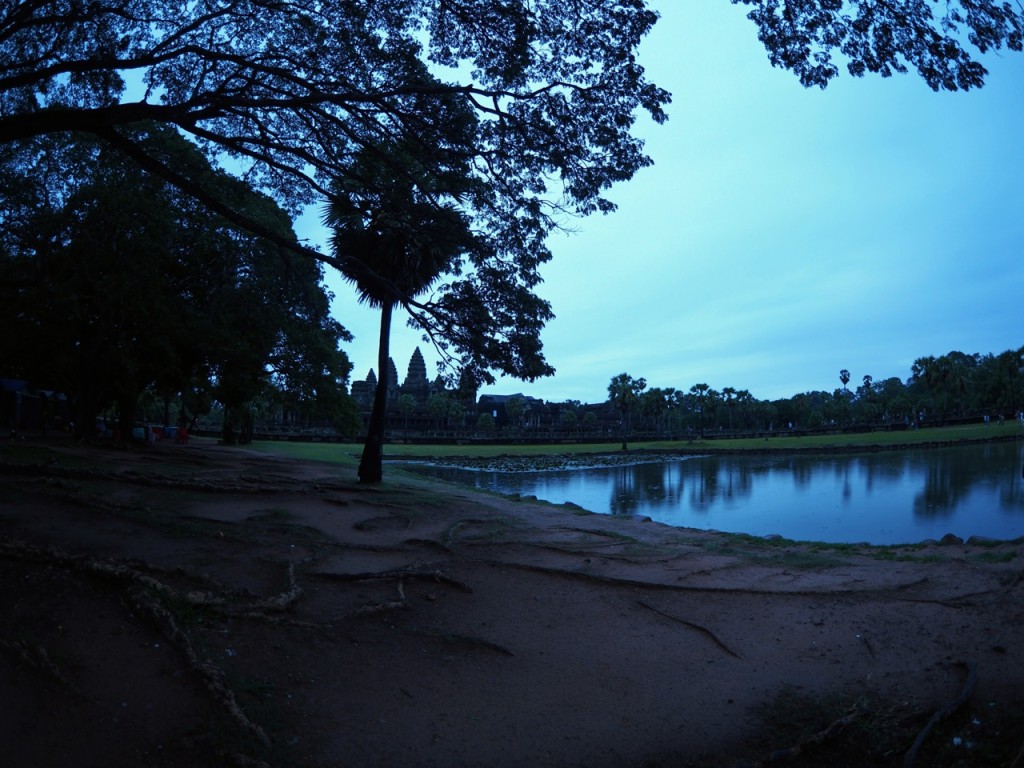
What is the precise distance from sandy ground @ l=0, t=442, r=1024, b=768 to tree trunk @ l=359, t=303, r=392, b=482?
8.50 meters

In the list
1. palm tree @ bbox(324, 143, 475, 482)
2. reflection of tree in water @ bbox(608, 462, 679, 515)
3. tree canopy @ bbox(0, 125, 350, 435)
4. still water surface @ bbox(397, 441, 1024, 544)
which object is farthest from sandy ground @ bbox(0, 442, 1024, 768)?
reflection of tree in water @ bbox(608, 462, 679, 515)

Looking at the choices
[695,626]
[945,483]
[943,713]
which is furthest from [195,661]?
[945,483]

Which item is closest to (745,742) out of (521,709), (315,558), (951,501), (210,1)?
(521,709)

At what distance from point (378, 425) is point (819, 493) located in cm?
1761

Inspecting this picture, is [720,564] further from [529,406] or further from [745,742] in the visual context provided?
[529,406]

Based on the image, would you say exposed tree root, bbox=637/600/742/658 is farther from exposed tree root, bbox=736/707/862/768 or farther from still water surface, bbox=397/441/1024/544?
still water surface, bbox=397/441/1024/544

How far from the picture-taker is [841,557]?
9.52 m

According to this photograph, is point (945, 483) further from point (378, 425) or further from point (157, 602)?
point (157, 602)

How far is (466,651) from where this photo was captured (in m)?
5.52

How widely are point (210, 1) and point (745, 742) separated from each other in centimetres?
973

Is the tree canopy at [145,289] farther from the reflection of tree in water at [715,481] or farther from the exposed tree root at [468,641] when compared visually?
the reflection of tree in water at [715,481]

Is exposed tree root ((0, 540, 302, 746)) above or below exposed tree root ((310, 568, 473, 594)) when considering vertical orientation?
above

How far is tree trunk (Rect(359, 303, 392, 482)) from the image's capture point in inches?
691

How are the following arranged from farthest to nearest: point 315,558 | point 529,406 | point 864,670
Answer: point 529,406
point 315,558
point 864,670
